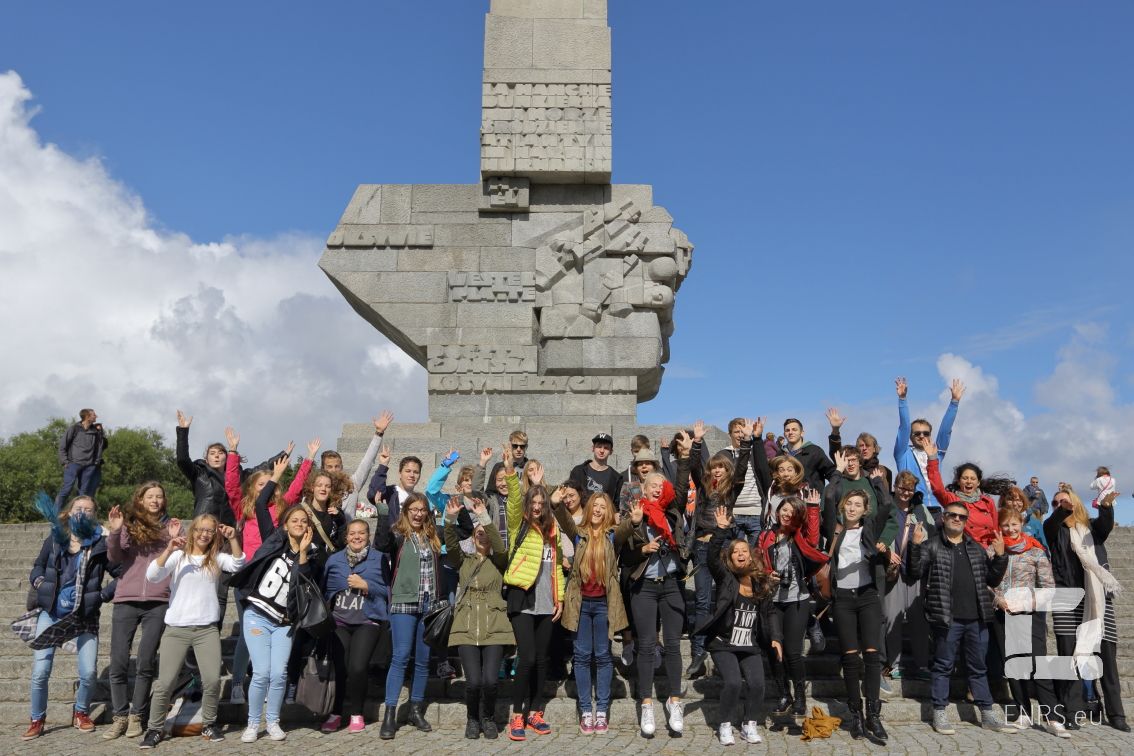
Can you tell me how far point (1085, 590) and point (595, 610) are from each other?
368 centimetres

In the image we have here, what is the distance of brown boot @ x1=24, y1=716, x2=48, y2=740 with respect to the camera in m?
6.59

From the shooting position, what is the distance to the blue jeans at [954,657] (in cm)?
668

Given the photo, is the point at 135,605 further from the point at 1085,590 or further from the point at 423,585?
the point at 1085,590

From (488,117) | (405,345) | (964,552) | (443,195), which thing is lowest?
(964,552)

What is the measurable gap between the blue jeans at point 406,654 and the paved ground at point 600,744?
30 cm

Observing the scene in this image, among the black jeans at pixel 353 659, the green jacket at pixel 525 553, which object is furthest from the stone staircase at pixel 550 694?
the green jacket at pixel 525 553

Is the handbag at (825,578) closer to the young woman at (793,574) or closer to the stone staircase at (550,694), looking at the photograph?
the young woman at (793,574)

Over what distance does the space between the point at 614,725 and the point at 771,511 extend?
6.38 feet

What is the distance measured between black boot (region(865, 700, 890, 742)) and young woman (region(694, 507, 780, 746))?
0.49 meters

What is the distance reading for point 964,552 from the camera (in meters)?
6.84

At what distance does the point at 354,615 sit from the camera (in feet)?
Answer: 21.4

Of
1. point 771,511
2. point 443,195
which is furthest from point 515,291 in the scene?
point 771,511

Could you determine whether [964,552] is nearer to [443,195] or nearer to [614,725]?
[614,725]

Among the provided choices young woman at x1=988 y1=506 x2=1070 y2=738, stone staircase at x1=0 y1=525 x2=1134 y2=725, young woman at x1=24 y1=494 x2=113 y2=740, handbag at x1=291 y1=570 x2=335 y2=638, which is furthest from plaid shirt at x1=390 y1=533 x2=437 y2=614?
young woman at x1=988 y1=506 x2=1070 y2=738
